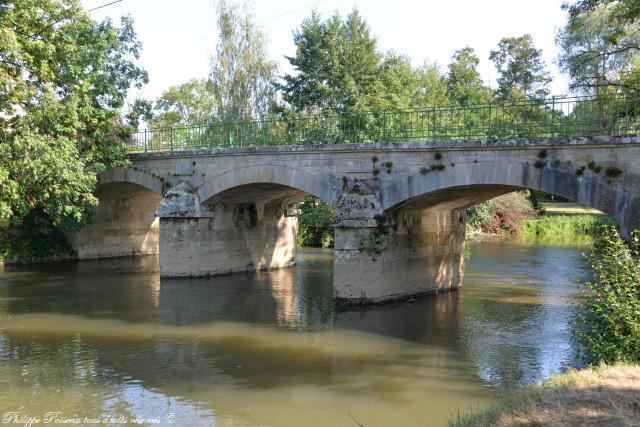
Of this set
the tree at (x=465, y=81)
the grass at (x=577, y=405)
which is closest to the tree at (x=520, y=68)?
the tree at (x=465, y=81)

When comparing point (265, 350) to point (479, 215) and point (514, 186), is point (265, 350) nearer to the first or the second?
point (514, 186)

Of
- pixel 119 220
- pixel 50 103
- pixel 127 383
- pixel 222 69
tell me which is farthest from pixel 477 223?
pixel 127 383

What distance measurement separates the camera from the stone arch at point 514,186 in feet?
39.5

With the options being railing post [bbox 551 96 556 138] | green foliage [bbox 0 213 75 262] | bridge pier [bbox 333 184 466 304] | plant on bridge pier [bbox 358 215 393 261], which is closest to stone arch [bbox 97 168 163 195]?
green foliage [bbox 0 213 75 262]

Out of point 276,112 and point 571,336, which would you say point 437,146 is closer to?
point 571,336

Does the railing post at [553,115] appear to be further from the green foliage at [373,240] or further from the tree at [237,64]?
the tree at [237,64]

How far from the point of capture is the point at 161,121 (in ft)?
173

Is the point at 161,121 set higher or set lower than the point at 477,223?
higher

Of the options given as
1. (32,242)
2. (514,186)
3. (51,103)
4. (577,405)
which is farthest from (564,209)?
(577,405)

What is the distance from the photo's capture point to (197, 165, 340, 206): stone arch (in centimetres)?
1684

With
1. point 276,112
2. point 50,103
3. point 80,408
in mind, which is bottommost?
point 80,408

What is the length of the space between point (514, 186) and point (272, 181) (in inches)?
274

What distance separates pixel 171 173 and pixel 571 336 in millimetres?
13317

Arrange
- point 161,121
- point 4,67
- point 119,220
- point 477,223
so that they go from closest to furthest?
point 4,67
point 119,220
point 477,223
point 161,121
